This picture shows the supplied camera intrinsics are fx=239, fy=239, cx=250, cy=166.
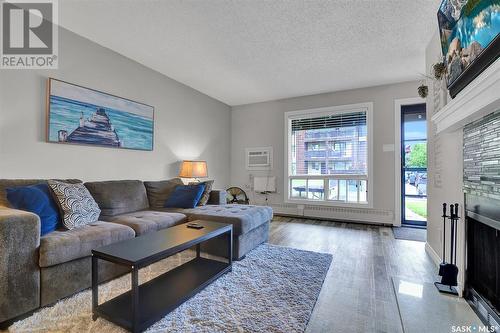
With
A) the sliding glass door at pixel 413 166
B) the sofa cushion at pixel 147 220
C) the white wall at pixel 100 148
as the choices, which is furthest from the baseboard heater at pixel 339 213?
the sofa cushion at pixel 147 220

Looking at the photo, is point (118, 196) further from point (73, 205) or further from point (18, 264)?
point (18, 264)

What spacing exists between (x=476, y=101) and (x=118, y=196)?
330cm

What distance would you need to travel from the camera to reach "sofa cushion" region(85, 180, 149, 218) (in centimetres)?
267

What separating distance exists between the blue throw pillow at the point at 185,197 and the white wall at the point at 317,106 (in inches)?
88.9

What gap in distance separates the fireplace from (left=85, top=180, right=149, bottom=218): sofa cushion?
328cm

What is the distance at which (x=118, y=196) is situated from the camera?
9.21ft

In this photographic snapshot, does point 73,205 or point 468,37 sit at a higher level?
point 468,37

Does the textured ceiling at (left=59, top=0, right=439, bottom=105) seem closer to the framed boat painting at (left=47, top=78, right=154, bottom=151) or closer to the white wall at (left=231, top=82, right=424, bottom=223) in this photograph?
the white wall at (left=231, top=82, right=424, bottom=223)

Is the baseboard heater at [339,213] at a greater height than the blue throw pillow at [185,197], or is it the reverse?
the blue throw pillow at [185,197]

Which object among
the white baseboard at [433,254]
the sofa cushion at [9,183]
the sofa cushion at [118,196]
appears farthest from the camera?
the sofa cushion at [118,196]

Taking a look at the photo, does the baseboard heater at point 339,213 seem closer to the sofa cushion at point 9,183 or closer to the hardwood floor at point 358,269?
the hardwood floor at point 358,269

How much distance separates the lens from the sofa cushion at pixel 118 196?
2.67m

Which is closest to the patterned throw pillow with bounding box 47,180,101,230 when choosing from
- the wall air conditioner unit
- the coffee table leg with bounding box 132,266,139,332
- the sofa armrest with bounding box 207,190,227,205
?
the coffee table leg with bounding box 132,266,139,332

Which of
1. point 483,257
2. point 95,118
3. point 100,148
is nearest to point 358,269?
point 483,257
